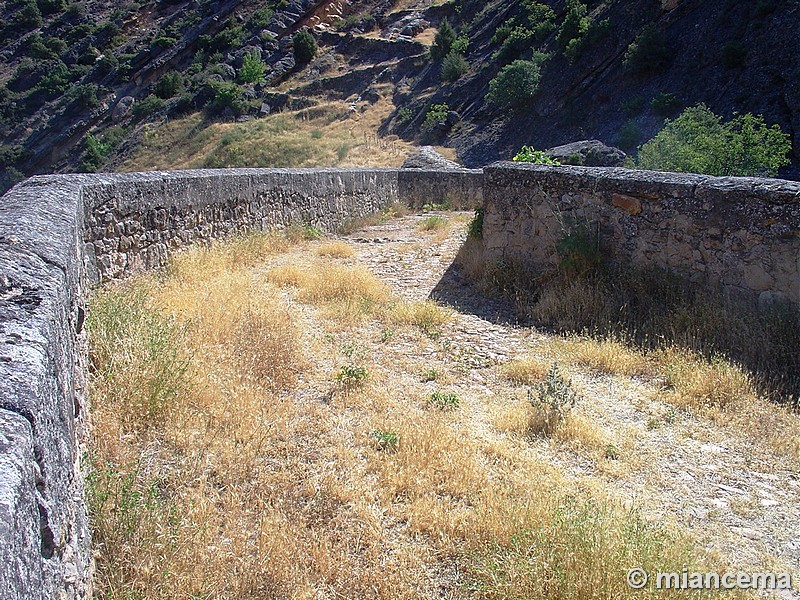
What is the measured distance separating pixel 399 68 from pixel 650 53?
19410mm

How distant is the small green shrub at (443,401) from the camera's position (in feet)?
13.1

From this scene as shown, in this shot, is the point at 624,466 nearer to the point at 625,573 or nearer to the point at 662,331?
the point at 625,573

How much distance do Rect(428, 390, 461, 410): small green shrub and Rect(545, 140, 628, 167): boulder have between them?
376 inches

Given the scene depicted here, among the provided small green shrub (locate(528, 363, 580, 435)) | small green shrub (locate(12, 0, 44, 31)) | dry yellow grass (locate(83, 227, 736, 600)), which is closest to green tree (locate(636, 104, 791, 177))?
small green shrub (locate(528, 363, 580, 435))

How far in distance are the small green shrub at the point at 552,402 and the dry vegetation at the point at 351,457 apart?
0.06 ft

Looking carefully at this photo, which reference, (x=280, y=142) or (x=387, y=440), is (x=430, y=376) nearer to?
(x=387, y=440)

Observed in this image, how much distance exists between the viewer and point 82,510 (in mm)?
2016

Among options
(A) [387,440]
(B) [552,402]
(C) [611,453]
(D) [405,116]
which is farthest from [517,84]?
(A) [387,440]

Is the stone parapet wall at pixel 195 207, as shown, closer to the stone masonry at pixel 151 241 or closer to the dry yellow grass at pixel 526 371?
the stone masonry at pixel 151 241

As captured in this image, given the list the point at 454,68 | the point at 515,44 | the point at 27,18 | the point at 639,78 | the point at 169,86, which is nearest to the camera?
the point at 639,78

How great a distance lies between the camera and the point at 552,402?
3904 millimetres

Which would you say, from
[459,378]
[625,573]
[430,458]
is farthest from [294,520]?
[459,378]

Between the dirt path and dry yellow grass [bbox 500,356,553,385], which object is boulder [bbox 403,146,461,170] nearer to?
the dirt path

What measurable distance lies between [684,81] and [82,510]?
902 inches
